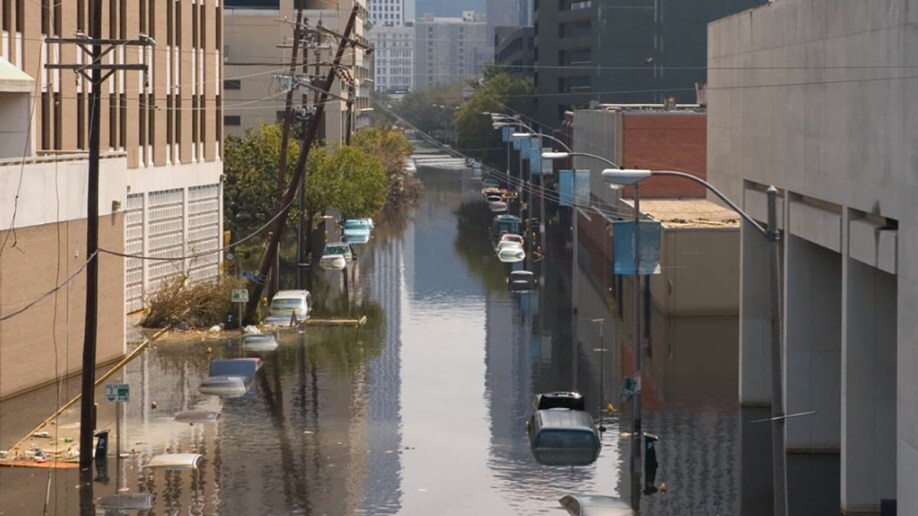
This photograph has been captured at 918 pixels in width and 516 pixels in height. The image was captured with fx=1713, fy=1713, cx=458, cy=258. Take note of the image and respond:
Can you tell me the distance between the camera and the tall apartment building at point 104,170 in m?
43.2

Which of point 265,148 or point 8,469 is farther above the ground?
point 265,148

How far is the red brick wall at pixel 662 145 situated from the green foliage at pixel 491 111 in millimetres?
81142

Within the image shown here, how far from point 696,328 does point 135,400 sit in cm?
2348

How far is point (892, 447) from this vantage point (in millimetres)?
30969

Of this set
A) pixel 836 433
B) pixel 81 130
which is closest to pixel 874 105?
pixel 836 433

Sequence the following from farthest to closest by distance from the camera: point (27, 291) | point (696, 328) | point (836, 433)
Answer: point (696, 328), point (27, 291), point (836, 433)

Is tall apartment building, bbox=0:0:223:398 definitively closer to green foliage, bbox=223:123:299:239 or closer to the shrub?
the shrub

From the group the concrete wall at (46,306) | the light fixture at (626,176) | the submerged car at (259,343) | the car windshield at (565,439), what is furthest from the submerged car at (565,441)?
the submerged car at (259,343)

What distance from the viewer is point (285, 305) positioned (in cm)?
6072

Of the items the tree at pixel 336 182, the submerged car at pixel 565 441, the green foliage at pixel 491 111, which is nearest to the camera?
the submerged car at pixel 565 441

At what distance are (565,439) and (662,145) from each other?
4866 centimetres

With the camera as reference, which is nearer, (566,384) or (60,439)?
(60,439)

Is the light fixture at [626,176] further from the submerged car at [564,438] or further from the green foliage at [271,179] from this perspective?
the green foliage at [271,179]

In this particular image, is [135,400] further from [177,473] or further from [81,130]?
[81,130]
